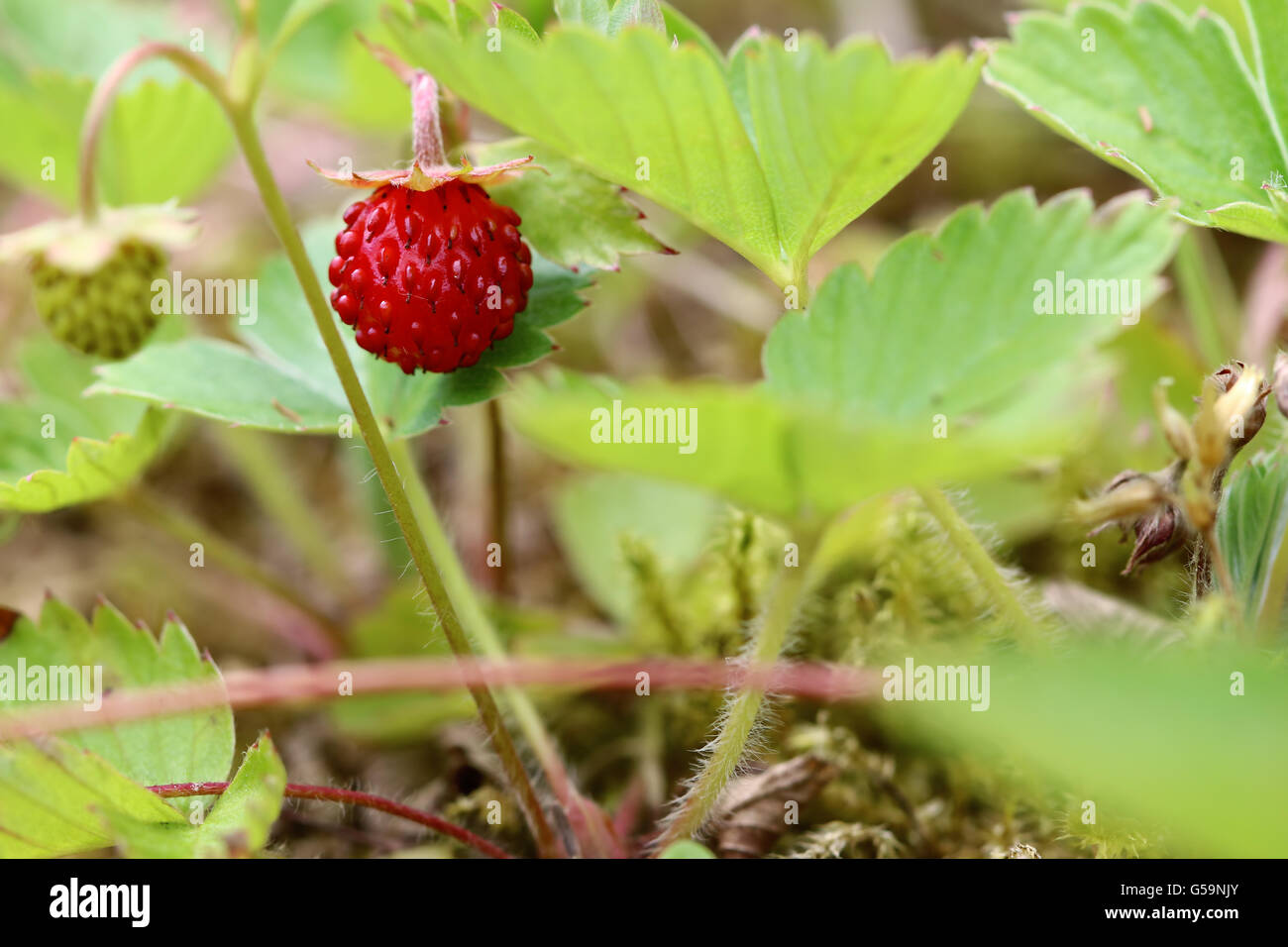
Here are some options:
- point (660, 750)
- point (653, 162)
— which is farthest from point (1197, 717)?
point (660, 750)

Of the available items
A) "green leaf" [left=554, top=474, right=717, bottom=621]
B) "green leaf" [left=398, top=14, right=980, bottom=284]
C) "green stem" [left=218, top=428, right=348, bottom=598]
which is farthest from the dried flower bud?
"green stem" [left=218, top=428, right=348, bottom=598]

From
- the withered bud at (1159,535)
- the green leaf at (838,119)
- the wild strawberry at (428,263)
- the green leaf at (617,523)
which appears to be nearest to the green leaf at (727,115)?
the green leaf at (838,119)

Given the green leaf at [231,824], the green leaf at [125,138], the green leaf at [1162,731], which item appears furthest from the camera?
the green leaf at [125,138]

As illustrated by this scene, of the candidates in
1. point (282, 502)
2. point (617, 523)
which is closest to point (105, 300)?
point (282, 502)

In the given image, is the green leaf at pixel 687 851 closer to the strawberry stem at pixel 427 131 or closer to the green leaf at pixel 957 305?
the green leaf at pixel 957 305

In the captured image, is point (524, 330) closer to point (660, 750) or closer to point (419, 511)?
point (419, 511)

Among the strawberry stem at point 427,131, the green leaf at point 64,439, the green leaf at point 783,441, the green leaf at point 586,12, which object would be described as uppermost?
the green leaf at point 586,12

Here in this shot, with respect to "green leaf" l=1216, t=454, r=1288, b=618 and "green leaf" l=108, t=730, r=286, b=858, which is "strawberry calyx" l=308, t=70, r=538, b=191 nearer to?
"green leaf" l=108, t=730, r=286, b=858
